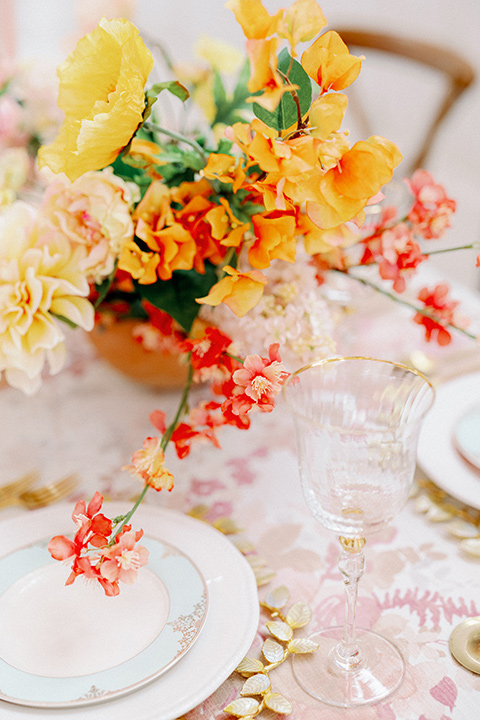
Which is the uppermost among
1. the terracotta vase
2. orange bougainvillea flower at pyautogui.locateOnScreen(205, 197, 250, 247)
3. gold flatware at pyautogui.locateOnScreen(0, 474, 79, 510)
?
orange bougainvillea flower at pyautogui.locateOnScreen(205, 197, 250, 247)

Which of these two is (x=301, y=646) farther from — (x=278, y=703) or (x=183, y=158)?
(x=183, y=158)

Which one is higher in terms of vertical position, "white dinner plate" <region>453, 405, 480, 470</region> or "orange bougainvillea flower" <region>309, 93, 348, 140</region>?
"orange bougainvillea flower" <region>309, 93, 348, 140</region>

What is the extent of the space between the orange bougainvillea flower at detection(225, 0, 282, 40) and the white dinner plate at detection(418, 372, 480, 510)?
1.60 ft

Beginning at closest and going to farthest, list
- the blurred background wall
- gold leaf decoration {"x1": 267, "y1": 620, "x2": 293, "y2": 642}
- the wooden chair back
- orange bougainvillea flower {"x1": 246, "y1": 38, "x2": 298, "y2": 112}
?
orange bougainvillea flower {"x1": 246, "y1": 38, "x2": 298, "y2": 112}, gold leaf decoration {"x1": 267, "y1": 620, "x2": 293, "y2": 642}, the wooden chair back, the blurred background wall

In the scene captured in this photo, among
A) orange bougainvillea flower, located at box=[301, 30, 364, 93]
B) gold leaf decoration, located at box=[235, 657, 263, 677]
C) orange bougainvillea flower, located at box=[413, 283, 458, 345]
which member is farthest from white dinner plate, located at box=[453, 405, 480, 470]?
orange bougainvillea flower, located at box=[301, 30, 364, 93]

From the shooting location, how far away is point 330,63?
0.47 m

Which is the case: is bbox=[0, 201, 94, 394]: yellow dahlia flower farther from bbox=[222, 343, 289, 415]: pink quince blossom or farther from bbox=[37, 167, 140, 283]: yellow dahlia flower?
bbox=[222, 343, 289, 415]: pink quince blossom

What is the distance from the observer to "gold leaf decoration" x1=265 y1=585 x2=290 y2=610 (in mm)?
580

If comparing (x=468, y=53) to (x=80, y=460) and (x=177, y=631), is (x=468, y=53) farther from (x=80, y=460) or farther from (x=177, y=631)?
(x=177, y=631)

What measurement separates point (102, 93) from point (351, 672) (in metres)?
0.51

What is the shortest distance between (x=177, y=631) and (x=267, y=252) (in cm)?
33

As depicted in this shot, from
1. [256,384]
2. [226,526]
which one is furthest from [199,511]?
[256,384]

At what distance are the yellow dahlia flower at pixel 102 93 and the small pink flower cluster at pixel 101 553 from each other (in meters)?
0.28

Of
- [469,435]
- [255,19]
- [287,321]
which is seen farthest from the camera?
[469,435]
